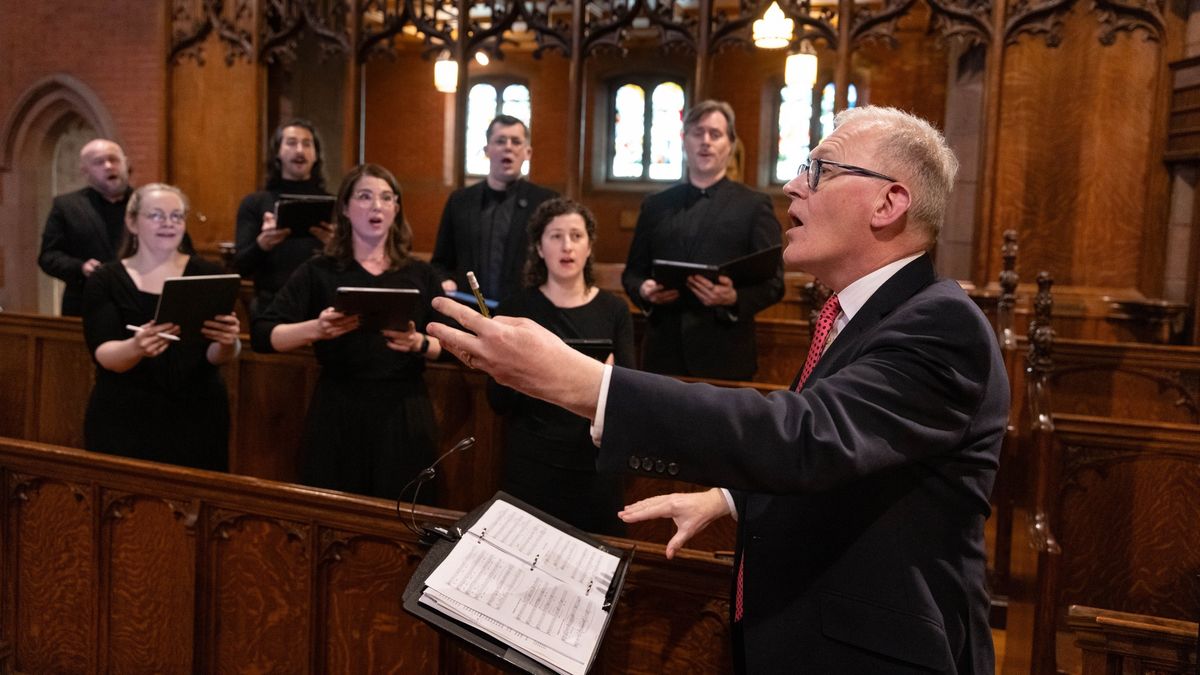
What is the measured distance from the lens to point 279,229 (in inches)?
174

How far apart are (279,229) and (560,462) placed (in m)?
2.10

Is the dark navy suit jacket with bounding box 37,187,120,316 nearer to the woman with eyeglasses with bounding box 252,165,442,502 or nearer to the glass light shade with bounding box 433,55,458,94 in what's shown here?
the woman with eyeglasses with bounding box 252,165,442,502

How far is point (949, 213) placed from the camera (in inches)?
291

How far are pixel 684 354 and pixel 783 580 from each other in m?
2.56

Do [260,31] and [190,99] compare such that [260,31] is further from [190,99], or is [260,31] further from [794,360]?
[794,360]

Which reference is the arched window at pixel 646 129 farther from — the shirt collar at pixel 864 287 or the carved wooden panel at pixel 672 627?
the shirt collar at pixel 864 287

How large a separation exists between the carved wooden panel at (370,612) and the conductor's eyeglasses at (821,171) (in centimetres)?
134

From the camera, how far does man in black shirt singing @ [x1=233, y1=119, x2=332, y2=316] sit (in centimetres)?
446

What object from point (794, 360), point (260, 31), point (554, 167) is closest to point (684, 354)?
point (794, 360)

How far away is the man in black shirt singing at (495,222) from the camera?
4359mm

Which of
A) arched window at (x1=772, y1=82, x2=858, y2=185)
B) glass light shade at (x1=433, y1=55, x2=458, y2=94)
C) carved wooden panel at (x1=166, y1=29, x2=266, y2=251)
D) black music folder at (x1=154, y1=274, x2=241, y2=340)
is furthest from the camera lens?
arched window at (x1=772, y1=82, x2=858, y2=185)

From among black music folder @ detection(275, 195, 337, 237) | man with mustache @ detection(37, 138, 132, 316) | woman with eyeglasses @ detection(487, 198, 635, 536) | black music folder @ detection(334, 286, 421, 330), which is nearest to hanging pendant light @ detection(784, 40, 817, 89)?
black music folder @ detection(275, 195, 337, 237)

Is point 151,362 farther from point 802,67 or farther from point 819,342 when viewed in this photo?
point 802,67

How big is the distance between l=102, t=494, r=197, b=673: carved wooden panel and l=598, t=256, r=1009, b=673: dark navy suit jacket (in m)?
1.70
